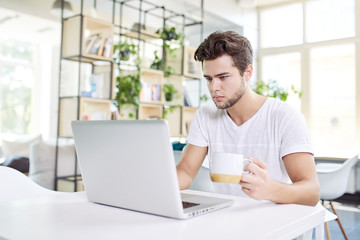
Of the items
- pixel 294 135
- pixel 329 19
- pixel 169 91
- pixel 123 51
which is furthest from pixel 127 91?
pixel 329 19

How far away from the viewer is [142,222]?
0.83 metres

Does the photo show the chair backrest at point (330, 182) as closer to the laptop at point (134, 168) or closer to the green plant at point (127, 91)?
the green plant at point (127, 91)

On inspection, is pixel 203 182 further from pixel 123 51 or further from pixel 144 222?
pixel 123 51

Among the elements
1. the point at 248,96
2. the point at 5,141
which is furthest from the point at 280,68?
the point at 248,96

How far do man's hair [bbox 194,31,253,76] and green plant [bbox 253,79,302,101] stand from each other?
4266mm

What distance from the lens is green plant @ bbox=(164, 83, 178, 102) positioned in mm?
4820

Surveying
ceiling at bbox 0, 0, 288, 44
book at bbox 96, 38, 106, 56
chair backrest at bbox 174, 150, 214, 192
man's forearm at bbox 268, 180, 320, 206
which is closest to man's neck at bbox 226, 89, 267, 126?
man's forearm at bbox 268, 180, 320, 206

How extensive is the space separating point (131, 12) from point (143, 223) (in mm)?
4821

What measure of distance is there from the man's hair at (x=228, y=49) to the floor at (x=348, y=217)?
7.20 feet

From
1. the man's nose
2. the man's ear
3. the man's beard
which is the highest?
the man's ear

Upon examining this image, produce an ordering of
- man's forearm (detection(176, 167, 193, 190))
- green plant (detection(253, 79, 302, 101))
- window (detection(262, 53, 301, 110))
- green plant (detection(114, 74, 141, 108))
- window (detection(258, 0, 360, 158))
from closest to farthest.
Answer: man's forearm (detection(176, 167, 193, 190)) → green plant (detection(114, 74, 141, 108)) → window (detection(258, 0, 360, 158)) → green plant (detection(253, 79, 302, 101)) → window (detection(262, 53, 301, 110))

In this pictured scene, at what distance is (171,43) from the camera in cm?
478

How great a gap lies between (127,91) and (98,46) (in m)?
0.59

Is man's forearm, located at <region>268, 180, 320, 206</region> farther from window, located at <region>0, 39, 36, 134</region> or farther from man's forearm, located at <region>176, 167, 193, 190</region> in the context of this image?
window, located at <region>0, 39, 36, 134</region>
